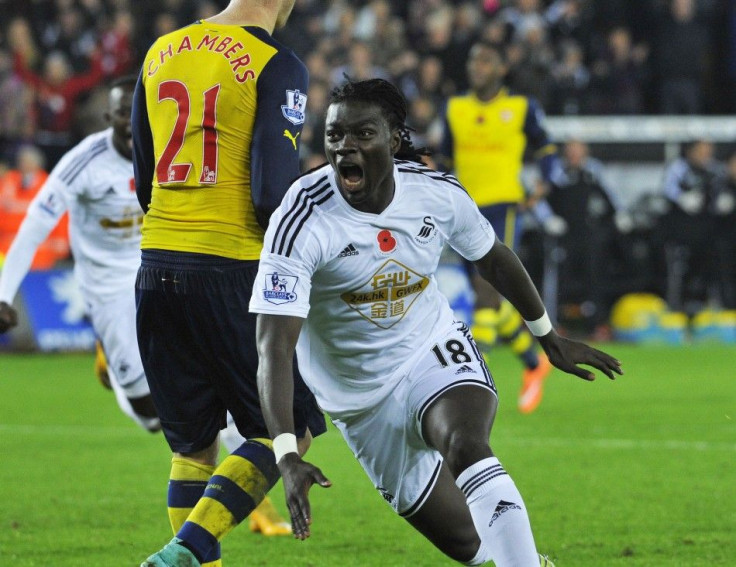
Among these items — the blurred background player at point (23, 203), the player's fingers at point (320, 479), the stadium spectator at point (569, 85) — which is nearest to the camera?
the player's fingers at point (320, 479)

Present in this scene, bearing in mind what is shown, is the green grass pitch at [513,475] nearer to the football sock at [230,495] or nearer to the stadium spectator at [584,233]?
the football sock at [230,495]

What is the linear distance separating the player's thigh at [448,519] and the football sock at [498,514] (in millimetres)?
598

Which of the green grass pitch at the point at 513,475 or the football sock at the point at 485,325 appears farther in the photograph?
the football sock at the point at 485,325

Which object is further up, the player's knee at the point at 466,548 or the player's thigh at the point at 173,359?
the player's thigh at the point at 173,359

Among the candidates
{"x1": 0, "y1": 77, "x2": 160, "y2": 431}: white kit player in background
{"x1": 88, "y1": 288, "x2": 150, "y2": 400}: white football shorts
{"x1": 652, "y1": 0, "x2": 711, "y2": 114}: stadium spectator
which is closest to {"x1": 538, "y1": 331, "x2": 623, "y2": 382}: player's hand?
{"x1": 0, "y1": 77, "x2": 160, "y2": 431}: white kit player in background

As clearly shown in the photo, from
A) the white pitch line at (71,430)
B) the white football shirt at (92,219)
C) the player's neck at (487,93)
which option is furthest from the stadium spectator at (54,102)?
the white football shirt at (92,219)

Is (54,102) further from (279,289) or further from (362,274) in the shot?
(279,289)

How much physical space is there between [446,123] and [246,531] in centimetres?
597

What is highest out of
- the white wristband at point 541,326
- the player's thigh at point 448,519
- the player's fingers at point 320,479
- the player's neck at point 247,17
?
the player's neck at point 247,17

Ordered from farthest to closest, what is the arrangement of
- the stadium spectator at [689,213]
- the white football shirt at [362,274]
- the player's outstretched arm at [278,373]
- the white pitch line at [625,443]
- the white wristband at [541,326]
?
1. the stadium spectator at [689,213]
2. the white pitch line at [625,443]
3. the white wristband at [541,326]
4. the white football shirt at [362,274]
5. the player's outstretched arm at [278,373]

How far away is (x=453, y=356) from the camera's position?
4926mm

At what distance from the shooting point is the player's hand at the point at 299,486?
391cm

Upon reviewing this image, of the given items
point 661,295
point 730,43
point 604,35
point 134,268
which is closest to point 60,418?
point 134,268

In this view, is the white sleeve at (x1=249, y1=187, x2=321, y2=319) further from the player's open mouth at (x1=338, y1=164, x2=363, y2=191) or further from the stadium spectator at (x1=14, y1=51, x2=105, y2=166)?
the stadium spectator at (x1=14, y1=51, x2=105, y2=166)
